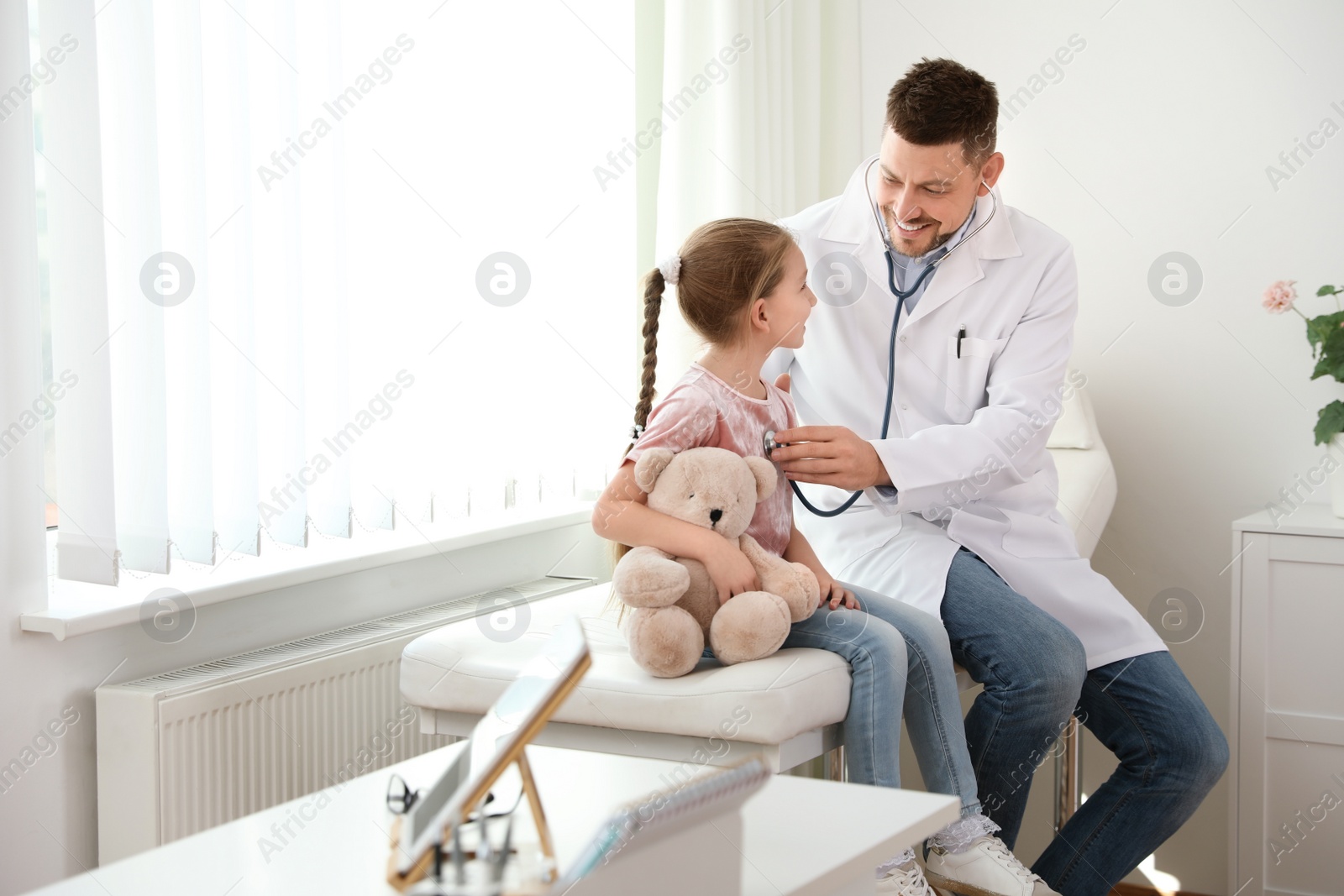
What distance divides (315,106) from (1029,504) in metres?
1.19

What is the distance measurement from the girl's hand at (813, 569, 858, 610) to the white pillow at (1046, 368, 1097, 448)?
3.02ft

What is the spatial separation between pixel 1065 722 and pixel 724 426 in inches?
24.2

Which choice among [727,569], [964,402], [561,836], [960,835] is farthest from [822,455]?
[561,836]

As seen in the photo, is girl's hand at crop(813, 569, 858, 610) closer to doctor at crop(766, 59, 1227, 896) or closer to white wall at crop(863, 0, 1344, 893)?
doctor at crop(766, 59, 1227, 896)

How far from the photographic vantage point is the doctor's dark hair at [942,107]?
162cm

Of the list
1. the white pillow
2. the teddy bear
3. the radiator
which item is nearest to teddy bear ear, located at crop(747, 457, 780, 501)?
the teddy bear

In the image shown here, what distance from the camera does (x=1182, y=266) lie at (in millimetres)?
2391

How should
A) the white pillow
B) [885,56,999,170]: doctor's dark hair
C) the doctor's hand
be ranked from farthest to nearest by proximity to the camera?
the white pillow < [885,56,999,170]: doctor's dark hair < the doctor's hand

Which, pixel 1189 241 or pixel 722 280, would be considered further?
pixel 1189 241

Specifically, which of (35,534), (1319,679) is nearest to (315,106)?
(35,534)

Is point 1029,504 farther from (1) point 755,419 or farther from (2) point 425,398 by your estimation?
(2) point 425,398

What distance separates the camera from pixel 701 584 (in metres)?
1.36

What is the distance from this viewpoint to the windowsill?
4.50ft

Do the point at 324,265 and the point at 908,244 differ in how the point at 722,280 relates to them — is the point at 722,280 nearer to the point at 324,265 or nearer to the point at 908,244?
the point at 908,244
